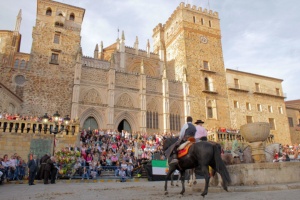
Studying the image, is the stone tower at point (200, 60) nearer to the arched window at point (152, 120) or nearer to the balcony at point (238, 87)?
the balcony at point (238, 87)

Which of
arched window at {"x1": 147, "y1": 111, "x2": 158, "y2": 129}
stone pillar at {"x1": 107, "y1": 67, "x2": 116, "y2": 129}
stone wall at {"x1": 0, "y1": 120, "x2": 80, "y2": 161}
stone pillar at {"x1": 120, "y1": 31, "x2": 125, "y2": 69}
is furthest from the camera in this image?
stone pillar at {"x1": 120, "y1": 31, "x2": 125, "y2": 69}

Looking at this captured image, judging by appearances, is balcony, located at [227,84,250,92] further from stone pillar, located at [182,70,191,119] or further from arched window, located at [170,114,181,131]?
arched window, located at [170,114,181,131]

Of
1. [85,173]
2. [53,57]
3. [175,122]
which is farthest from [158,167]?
[53,57]

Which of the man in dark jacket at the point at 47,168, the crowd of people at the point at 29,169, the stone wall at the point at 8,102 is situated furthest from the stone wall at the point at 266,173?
the stone wall at the point at 8,102

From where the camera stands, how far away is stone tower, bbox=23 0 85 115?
23828mm

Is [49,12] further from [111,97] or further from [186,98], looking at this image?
[186,98]

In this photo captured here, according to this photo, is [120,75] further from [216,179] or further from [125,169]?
[216,179]

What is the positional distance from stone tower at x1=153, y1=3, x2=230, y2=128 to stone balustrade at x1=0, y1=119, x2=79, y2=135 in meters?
17.2

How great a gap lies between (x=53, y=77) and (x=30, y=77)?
2.08 meters

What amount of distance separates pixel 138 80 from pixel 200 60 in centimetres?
1014

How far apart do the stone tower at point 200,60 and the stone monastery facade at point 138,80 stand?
0.14 m

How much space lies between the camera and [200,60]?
111 ft

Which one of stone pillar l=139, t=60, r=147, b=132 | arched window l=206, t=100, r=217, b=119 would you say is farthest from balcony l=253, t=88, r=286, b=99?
stone pillar l=139, t=60, r=147, b=132

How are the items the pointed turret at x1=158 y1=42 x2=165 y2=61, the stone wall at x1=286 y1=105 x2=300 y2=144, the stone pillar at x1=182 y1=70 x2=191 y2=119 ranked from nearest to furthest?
the stone pillar at x1=182 y1=70 x2=191 y2=119 < the pointed turret at x1=158 y1=42 x2=165 y2=61 < the stone wall at x1=286 y1=105 x2=300 y2=144
